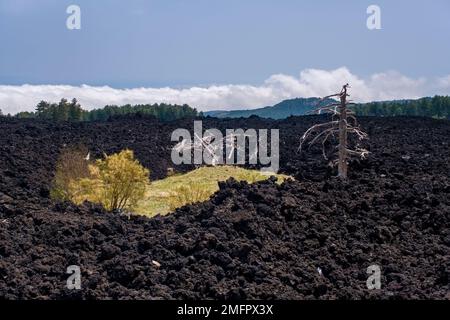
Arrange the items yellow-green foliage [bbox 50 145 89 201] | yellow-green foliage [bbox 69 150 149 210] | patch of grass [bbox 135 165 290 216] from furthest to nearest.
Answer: yellow-green foliage [bbox 50 145 89 201], yellow-green foliage [bbox 69 150 149 210], patch of grass [bbox 135 165 290 216]

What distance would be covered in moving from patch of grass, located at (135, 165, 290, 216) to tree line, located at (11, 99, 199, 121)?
48466mm

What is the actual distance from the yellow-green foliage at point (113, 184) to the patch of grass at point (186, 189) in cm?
119

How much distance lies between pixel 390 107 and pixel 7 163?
69286 millimetres

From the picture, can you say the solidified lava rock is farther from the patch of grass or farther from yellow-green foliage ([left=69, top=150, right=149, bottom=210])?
the patch of grass

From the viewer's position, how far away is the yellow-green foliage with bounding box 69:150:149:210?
56.9 feet

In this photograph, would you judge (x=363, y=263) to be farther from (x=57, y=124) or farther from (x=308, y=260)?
(x=57, y=124)

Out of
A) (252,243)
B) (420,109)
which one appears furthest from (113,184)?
(420,109)

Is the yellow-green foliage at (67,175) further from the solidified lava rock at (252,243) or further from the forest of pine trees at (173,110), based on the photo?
the forest of pine trees at (173,110)

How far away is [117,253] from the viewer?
34.5 feet

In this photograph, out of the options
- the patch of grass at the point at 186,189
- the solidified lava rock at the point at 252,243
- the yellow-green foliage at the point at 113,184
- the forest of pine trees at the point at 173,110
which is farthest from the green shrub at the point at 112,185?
the forest of pine trees at the point at 173,110

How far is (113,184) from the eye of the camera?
687 inches

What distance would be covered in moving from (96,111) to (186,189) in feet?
263

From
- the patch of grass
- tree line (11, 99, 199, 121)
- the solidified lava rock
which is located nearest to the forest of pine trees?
tree line (11, 99, 199, 121)
